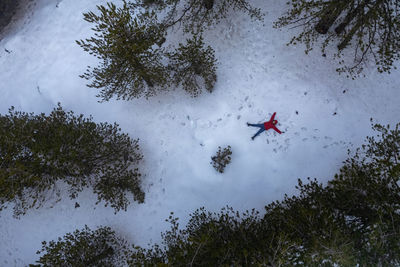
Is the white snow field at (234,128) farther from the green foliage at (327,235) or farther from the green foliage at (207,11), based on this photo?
the green foliage at (327,235)

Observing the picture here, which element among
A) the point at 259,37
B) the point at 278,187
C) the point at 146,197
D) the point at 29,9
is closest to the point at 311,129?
the point at 278,187

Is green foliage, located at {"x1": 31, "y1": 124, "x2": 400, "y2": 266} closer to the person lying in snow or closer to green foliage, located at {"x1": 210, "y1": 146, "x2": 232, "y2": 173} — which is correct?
green foliage, located at {"x1": 210, "y1": 146, "x2": 232, "y2": 173}

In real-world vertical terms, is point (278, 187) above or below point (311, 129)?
below

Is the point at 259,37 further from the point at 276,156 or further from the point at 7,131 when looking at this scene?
→ the point at 7,131

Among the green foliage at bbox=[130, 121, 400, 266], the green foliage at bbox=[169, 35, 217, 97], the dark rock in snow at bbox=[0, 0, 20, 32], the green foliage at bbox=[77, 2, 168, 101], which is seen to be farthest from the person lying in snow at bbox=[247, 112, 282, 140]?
the dark rock in snow at bbox=[0, 0, 20, 32]

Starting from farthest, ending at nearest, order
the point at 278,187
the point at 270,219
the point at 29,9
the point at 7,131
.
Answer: the point at 29,9 → the point at 278,187 → the point at 7,131 → the point at 270,219

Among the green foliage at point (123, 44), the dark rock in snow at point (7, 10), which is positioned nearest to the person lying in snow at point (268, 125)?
the green foliage at point (123, 44)

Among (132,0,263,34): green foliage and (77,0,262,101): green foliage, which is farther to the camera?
(132,0,263,34): green foliage
